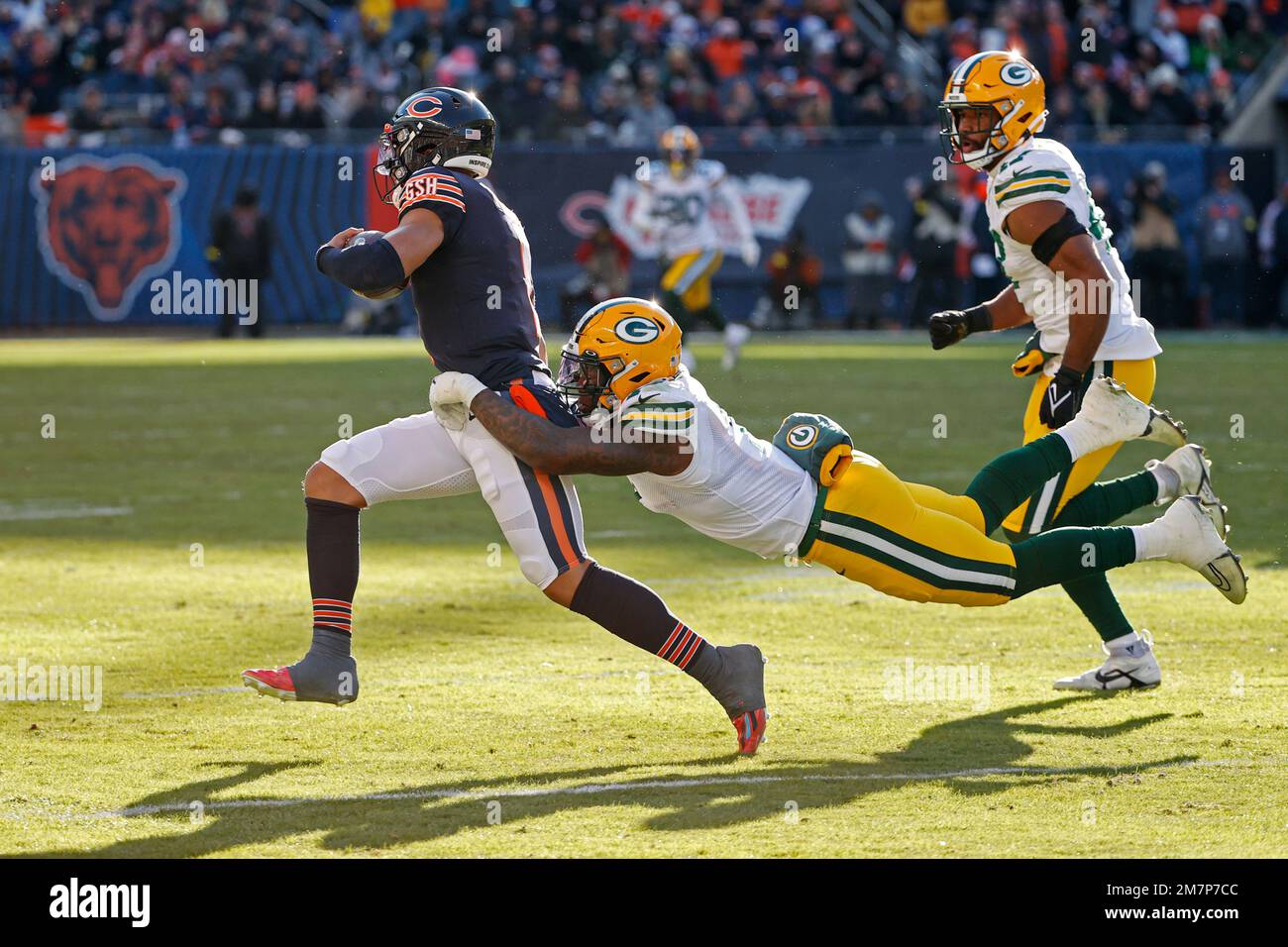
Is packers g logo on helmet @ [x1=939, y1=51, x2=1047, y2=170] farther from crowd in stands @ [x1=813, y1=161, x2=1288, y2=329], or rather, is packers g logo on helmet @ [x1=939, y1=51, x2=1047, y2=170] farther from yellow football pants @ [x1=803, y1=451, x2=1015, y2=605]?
crowd in stands @ [x1=813, y1=161, x2=1288, y2=329]

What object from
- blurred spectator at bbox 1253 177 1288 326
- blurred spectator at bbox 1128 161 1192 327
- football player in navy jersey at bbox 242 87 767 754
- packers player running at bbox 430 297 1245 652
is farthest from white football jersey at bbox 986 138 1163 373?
blurred spectator at bbox 1253 177 1288 326

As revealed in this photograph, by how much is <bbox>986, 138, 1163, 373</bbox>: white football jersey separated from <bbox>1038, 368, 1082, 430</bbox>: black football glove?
4.8 inches

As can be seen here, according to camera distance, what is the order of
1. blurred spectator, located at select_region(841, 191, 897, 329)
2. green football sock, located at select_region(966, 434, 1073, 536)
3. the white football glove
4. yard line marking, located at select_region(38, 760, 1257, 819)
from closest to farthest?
yard line marking, located at select_region(38, 760, 1257, 819) → the white football glove → green football sock, located at select_region(966, 434, 1073, 536) → blurred spectator, located at select_region(841, 191, 897, 329)

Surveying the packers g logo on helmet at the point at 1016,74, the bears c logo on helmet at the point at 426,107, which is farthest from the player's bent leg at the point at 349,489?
the packers g logo on helmet at the point at 1016,74

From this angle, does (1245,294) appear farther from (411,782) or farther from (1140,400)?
(411,782)

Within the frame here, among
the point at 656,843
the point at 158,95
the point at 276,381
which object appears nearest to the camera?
the point at 656,843

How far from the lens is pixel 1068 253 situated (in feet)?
18.7

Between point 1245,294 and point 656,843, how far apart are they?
20992mm

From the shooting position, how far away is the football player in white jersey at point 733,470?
4.94m

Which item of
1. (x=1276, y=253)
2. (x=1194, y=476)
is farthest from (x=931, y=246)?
(x=1194, y=476)

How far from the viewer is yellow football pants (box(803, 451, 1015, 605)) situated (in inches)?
198
